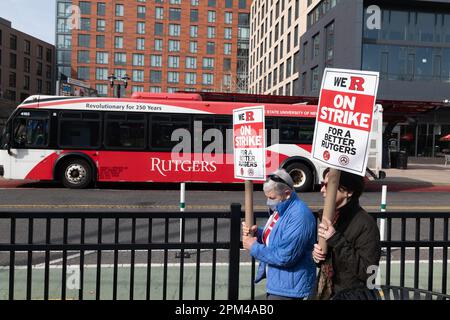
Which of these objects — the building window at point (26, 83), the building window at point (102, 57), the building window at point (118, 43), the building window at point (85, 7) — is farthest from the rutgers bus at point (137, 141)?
the building window at point (85, 7)

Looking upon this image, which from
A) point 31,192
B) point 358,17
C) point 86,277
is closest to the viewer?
point 86,277

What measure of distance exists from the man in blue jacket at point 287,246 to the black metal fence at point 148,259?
1.58 ft

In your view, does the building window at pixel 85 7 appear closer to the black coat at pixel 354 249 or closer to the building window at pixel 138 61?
the building window at pixel 138 61

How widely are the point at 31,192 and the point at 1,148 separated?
212 cm

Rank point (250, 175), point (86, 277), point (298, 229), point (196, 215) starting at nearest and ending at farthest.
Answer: point (298, 229) → point (250, 175) → point (196, 215) → point (86, 277)

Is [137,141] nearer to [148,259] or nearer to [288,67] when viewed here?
[148,259]

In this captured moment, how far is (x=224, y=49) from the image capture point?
81688mm

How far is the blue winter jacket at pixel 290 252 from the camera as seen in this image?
2.68 metres

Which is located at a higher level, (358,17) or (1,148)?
(358,17)

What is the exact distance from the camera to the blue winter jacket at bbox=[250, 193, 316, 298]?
268 cm

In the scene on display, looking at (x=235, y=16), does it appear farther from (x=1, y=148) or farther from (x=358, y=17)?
(x=1, y=148)

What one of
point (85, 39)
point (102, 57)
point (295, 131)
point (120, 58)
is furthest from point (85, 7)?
point (295, 131)
